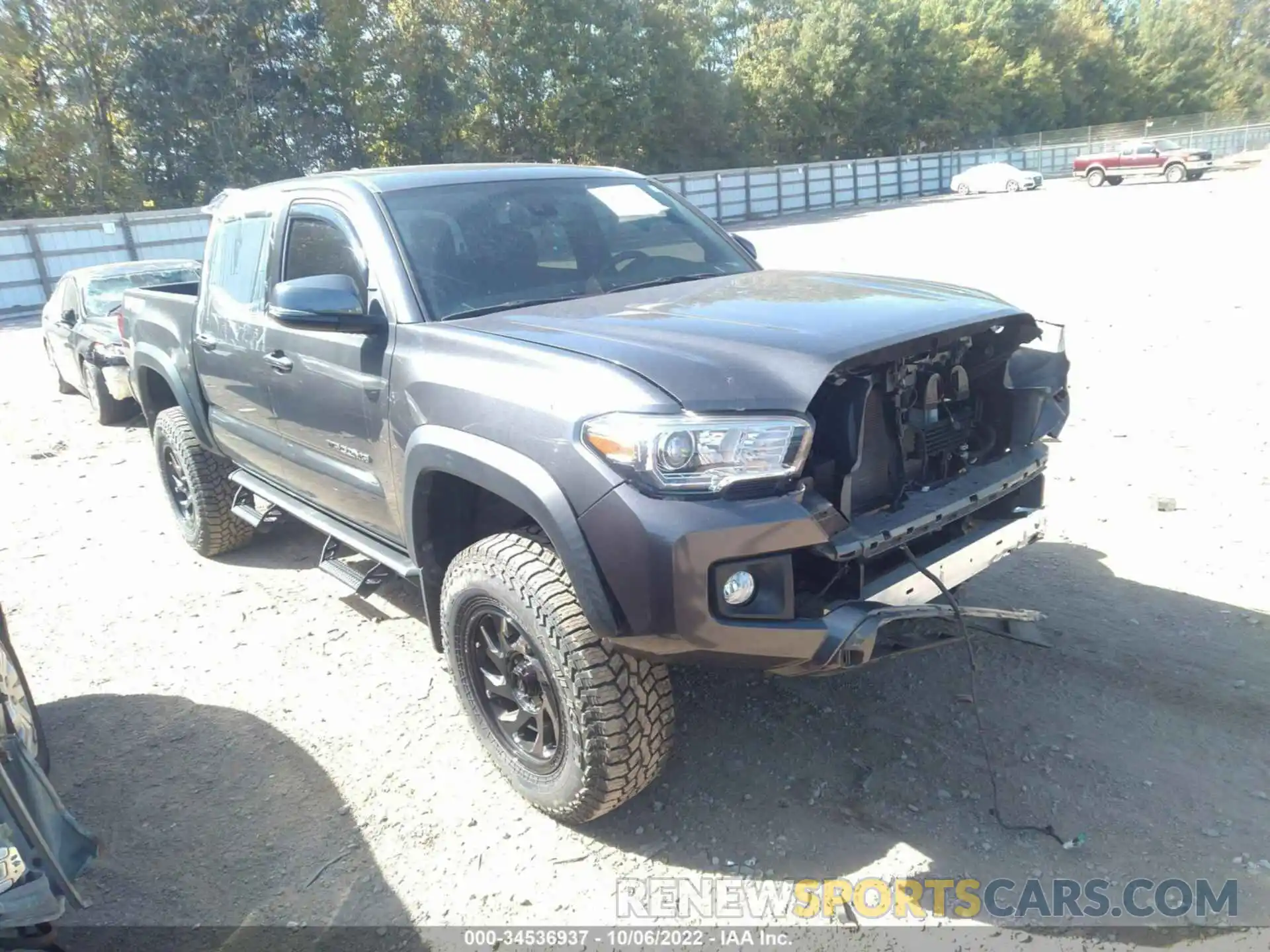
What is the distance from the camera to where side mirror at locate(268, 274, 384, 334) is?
326 centimetres

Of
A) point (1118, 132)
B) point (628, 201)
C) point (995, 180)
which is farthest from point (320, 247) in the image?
point (1118, 132)

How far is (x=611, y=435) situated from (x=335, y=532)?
2062 mm

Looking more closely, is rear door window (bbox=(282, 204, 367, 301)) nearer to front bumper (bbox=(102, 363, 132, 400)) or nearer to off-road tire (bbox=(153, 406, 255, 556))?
off-road tire (bbox=(153, 406, 255, 556))

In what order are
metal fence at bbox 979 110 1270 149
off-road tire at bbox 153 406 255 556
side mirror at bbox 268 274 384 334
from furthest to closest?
metal fence at bbox 979 110 1270 149, off-road tire at bbox 153 406 255 556, side mirror at bbox 268 274 384 334

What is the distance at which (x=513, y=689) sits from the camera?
10.5 ft

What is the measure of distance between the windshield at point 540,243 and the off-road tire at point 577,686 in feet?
3.26

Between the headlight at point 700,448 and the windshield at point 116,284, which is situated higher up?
the windshield at point 116,284

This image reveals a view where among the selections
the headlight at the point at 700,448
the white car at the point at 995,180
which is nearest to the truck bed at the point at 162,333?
the headlight at the point at 700,448

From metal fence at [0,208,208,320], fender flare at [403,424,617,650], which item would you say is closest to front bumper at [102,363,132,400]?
fender flare at [403,424,617,650]

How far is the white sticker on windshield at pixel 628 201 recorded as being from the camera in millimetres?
4109

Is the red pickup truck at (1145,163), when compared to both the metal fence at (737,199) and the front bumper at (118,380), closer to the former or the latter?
the metal fence at (737,199)

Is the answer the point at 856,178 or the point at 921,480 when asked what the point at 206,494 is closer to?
the point at 921,480

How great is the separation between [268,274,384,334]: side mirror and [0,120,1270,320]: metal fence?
49.0 ft

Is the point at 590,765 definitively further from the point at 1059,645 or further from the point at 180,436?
the point at 180,436
